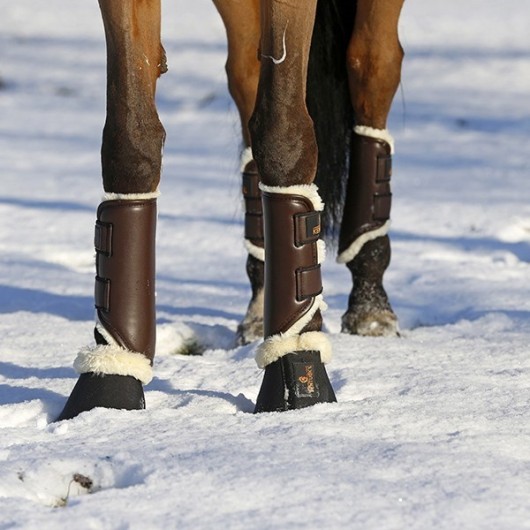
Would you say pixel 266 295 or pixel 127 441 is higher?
pixel 266 295

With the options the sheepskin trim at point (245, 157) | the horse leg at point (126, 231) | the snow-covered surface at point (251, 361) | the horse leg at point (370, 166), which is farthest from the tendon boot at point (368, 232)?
the horse leg at point (126, 231)

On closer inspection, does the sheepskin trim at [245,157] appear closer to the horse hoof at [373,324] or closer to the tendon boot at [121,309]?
the horse hoof at [373,324]

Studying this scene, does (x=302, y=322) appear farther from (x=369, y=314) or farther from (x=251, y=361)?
(x=369, y=314)

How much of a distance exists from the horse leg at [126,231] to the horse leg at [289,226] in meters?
0.20

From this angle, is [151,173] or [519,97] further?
[519,97]

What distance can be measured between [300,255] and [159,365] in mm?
624

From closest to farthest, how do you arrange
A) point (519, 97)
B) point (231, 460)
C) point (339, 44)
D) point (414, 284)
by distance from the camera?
1. point (231, 460)
2. point (339, 44)
3. point (414, 284)
4. point (519, 97)

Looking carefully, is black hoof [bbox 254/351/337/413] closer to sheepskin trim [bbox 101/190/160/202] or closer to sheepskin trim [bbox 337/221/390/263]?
sheepskin trim [bbox 101/190/160/202]

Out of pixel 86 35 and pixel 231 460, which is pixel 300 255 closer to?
pixel 231 460

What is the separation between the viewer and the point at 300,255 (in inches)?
89.0

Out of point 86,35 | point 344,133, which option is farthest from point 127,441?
point 86,35

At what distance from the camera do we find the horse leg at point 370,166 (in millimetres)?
3049

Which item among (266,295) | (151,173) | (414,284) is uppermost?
(151,173)

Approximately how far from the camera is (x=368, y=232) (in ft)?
10.4
